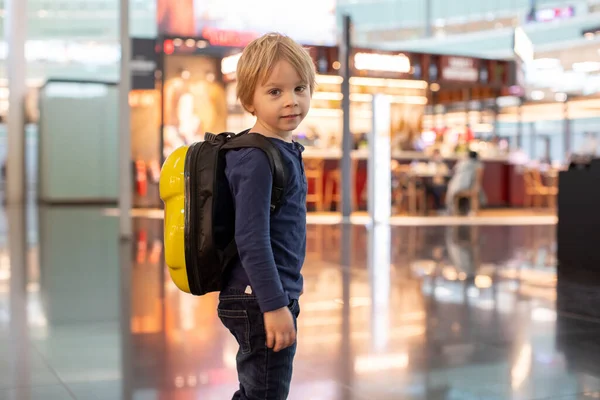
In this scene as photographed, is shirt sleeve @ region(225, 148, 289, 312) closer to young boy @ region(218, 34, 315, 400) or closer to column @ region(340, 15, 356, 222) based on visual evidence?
young boy @ region(218, 34, 315, 400)

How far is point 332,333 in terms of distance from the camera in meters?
3.73

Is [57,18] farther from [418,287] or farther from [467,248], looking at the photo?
[418,287]

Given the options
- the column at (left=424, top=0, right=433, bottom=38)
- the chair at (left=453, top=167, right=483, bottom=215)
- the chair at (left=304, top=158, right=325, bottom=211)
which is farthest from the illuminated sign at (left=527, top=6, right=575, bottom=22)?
the chair at (left=304, top=158, right=325, bottom=211)

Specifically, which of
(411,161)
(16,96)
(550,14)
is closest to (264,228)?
(411,161)

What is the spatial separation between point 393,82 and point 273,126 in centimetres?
1737

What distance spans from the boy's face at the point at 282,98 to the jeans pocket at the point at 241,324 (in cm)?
38

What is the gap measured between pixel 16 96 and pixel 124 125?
12.4 m

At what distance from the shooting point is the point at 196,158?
1613 mm

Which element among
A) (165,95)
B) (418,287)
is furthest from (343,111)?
(418,287)

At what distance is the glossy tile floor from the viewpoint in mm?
2818

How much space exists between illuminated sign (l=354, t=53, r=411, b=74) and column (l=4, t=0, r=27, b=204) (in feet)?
29.0

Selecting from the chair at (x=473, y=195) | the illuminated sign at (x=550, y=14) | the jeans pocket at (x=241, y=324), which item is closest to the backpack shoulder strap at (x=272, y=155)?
the jeans pocket at (x=241, y=324)

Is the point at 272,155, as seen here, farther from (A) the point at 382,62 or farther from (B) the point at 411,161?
(B) the point at 411,161

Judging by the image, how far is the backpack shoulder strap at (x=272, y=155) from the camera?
60.7 inches
